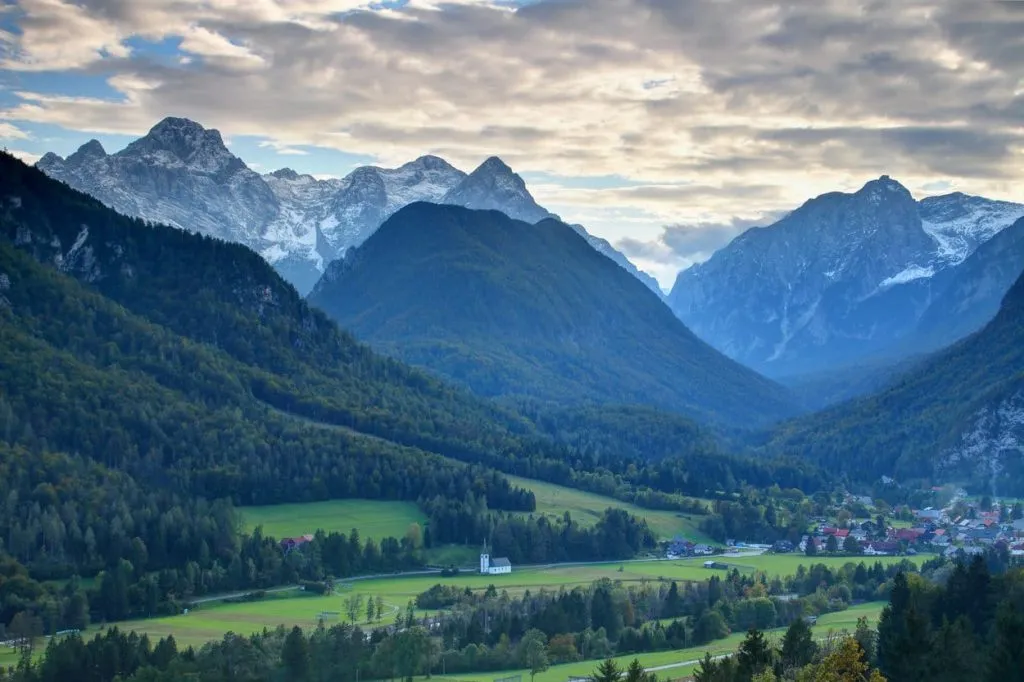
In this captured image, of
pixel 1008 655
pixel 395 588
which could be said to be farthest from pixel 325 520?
pixel 1008 655

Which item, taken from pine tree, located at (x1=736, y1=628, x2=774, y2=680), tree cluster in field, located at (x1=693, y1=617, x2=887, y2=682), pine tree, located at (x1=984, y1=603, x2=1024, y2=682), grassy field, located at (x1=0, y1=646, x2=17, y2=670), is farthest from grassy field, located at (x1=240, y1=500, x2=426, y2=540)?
pine tree, located at (x1=984, y1=603, x2=1024, y2=682)

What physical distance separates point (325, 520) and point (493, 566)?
24584mm

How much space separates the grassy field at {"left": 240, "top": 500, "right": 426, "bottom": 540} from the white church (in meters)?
12.7

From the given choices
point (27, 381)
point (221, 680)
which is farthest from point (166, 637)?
point (27, 381)

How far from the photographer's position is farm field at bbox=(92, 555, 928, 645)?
137250mm

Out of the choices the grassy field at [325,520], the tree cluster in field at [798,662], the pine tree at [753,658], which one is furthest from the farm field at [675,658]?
the grassy field at [325,520]

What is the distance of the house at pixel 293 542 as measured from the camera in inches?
6811

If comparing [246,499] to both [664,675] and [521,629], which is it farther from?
[664,675]

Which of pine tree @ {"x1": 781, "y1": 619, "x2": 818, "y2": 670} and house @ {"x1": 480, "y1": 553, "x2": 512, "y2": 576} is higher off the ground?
house @ {"x1": 480, "y1": 553, "x2": 512, "y2": 576}

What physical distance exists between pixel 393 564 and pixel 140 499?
3092 cm

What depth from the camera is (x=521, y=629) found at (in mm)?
135375

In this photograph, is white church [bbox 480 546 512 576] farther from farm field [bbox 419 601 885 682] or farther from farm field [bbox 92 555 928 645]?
farm field [bbox 419 601 885 682]

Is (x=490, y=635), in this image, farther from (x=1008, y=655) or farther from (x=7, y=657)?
(x=1008, y=655)

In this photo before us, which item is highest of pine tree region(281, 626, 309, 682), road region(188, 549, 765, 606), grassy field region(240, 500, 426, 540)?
grassy field region(240, 500, 426, 540)
